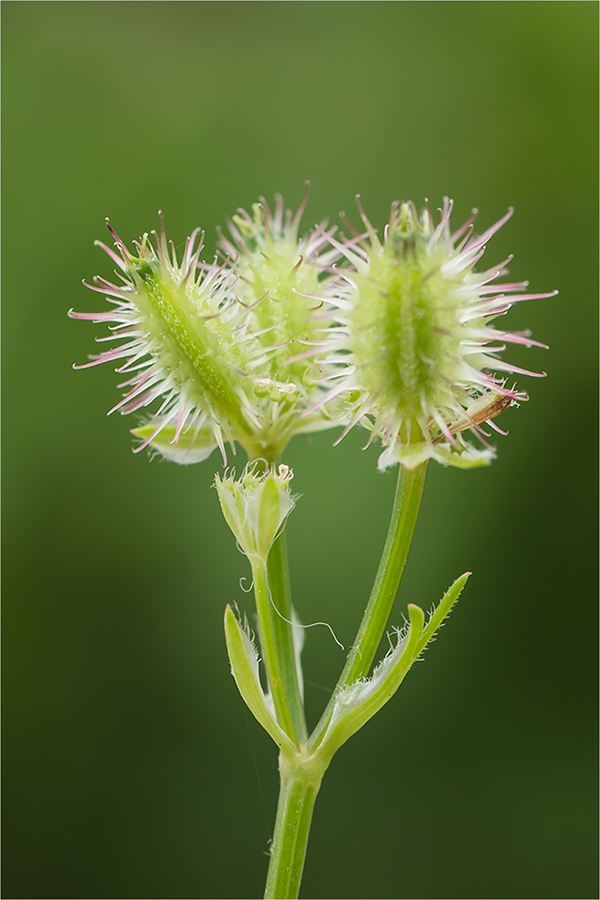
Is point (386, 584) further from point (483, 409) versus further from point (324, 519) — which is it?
point (324, 519)

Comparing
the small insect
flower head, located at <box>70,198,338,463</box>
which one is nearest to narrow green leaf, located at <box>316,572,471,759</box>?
the small insect

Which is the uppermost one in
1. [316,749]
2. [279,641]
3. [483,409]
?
[483,409]

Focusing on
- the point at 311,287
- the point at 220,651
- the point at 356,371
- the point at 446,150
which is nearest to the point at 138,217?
the point at 446,150

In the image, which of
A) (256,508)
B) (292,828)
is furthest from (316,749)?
(256,508)

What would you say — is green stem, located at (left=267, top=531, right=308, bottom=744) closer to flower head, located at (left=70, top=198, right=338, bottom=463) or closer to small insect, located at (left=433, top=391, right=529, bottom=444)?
flower head, located at (left=70, top=198, right=338, bottom=463)

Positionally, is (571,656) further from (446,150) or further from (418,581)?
(446,150)

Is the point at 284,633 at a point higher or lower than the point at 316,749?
higher

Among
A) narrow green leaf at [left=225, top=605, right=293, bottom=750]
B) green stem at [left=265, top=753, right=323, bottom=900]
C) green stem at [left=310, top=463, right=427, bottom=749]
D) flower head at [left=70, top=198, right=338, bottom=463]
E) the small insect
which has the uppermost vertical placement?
flower head at [left=70, top=198, right=338, bottom=463]
